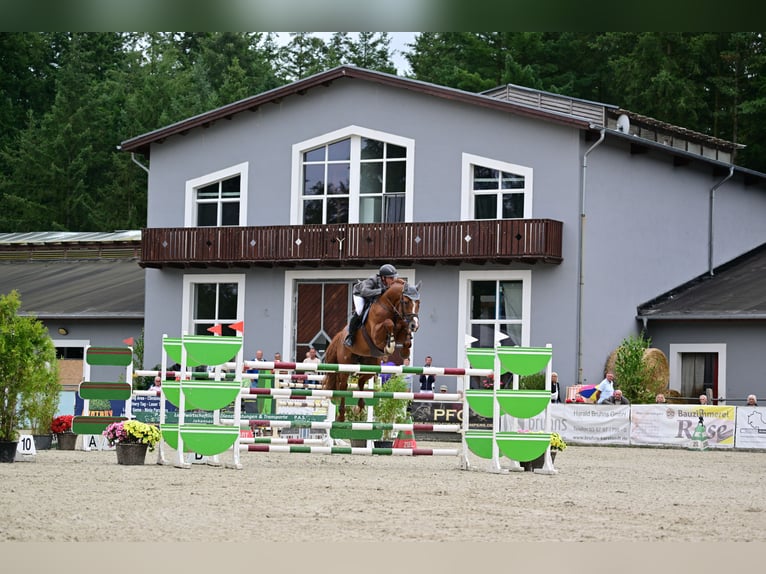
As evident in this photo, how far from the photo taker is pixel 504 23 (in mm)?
6117

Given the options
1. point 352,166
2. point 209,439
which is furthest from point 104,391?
point 352,166

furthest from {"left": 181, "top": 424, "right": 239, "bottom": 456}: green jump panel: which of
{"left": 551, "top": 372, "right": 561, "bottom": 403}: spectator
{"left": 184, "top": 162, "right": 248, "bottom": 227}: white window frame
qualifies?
{"left": 184, "top": 162, "right": 248, "bottom": 227}: white window frame

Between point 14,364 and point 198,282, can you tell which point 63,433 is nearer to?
point 14,364

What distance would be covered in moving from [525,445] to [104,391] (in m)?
6.54

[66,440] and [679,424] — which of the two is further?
[679,424]

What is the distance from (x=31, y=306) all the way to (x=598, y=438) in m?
21.4

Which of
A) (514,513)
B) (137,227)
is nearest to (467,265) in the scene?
(514,513)

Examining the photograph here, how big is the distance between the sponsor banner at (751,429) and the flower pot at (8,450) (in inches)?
570

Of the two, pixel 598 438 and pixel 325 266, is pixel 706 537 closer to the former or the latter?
pixel 598 438

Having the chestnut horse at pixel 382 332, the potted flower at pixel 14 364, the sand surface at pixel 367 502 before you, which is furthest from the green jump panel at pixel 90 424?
the chestnut horse at pixel 382 332

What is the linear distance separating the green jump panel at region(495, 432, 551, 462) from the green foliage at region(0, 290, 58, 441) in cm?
626

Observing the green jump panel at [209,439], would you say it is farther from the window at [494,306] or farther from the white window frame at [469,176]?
the white window frame at [469,176]

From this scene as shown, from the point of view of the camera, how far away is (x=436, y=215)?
113ft

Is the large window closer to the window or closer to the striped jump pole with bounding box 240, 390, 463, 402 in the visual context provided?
the window
